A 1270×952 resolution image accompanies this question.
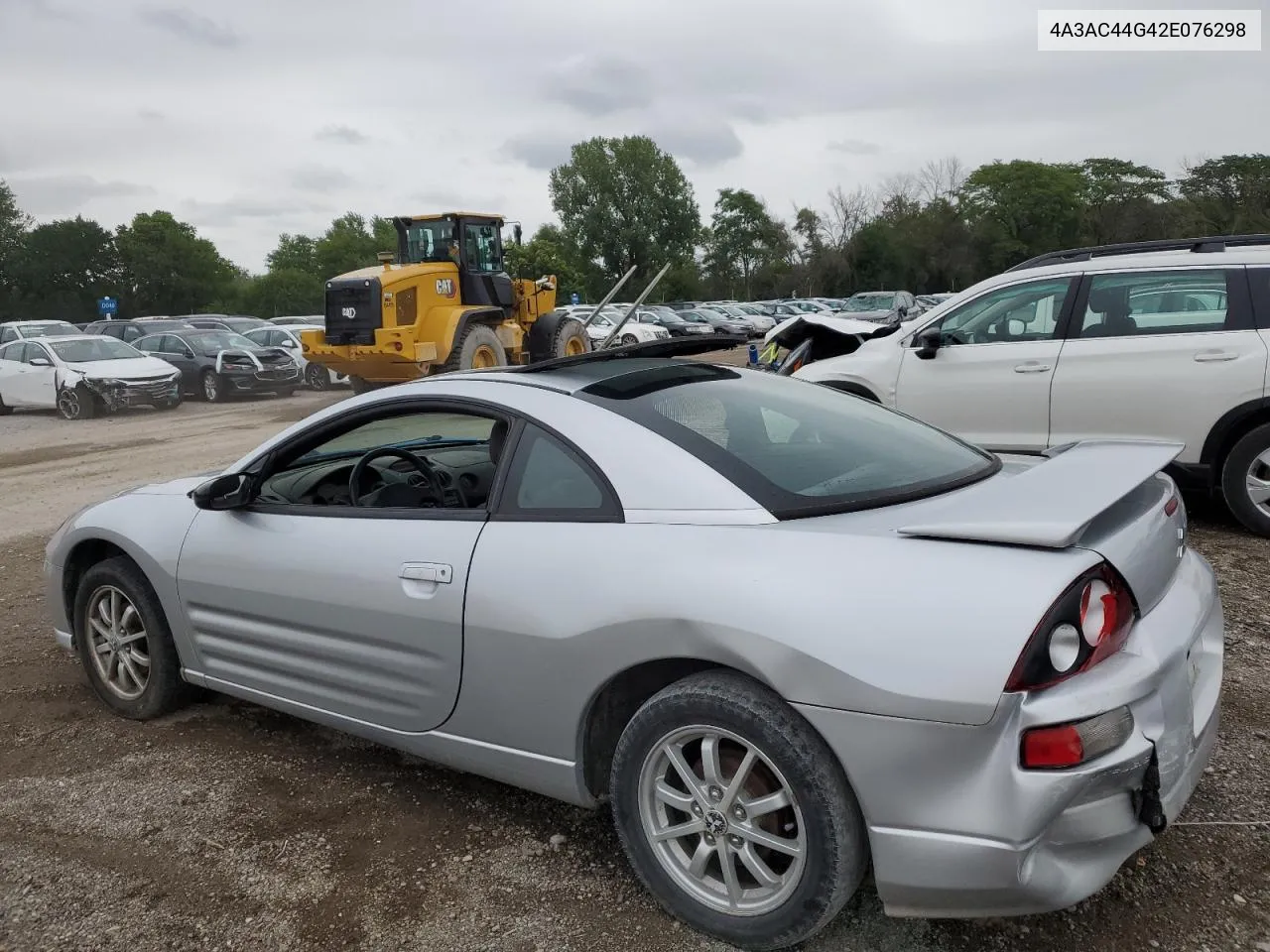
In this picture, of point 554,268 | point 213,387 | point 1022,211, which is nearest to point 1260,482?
point 213,387

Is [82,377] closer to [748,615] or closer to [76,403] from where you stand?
[76,403]

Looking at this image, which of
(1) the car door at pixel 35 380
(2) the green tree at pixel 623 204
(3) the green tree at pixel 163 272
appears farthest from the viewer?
(2) the green tree at pixel 623 204

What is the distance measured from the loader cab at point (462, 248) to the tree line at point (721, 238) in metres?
51.0

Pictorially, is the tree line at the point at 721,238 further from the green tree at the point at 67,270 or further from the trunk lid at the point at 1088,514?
the trunk lid at the point at 1088,514

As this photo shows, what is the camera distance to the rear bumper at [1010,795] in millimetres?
2041

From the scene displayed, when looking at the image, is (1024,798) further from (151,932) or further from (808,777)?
(151,932)

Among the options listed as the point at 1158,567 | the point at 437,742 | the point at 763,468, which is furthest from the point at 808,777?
the point at 437,742

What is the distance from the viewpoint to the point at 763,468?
2.70 metres

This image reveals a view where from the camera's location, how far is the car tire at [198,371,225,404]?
2020 centimetres

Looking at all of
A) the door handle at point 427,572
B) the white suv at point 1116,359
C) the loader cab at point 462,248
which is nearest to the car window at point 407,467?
the door handle at point 427,572

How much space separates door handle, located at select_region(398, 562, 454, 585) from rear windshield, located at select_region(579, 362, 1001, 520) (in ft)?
2.11

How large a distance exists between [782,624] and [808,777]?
335 millimetres

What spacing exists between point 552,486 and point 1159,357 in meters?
4.55

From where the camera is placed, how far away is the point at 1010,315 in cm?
658
